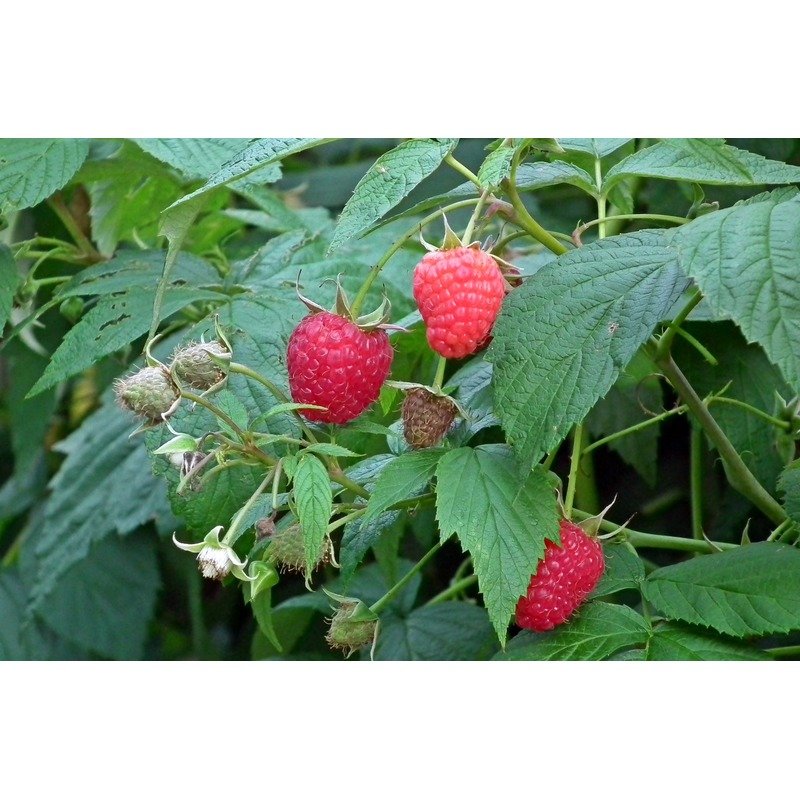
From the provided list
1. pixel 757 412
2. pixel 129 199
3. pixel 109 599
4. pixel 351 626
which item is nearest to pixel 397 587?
pixel 351 626

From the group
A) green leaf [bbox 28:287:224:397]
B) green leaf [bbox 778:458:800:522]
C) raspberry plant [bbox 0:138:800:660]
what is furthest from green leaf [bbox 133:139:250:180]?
green leaf [bbox 778:458:800:522]

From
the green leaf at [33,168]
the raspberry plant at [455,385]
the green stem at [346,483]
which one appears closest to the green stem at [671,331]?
the raspberry plant at [455,385]

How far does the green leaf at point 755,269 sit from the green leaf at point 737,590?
0.55 feet

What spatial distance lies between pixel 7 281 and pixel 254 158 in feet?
1.26

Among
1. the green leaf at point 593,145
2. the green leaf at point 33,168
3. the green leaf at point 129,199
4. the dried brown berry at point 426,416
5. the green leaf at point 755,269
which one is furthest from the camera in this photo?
the green leaf at point 129,199

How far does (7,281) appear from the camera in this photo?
914 millimetres

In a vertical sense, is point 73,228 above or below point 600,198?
below

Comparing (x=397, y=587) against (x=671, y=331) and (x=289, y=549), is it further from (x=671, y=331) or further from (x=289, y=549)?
(x=671, y=331)

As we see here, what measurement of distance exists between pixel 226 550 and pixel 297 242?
479 millimetres

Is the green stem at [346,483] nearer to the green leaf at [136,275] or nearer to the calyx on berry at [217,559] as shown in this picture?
the calyx on berry at [217,559]

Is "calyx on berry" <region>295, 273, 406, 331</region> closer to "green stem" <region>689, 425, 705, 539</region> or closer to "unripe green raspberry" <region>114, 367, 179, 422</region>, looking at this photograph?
"unripe green raspberry" <region>114, 367, 179, 422</region>

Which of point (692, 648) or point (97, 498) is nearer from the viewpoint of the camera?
point (692, 648)

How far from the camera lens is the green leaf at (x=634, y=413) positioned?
0.86 metres

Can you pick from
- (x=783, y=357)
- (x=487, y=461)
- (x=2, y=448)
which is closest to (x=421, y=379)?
(x=487, y=461)
